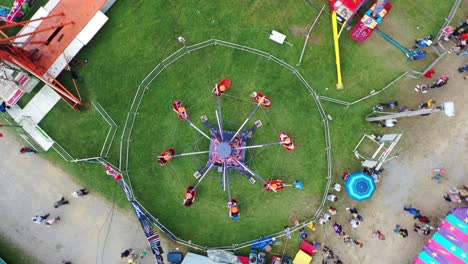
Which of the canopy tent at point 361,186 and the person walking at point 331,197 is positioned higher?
the canopy tent at point 361,186

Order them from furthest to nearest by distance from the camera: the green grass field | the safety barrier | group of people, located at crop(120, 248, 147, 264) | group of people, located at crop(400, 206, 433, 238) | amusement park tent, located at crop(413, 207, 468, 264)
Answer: the green grass field < group of people, located at crop(120, 248, 147, 264) < the safety barrier < group of people, located at crop(400, 206, 433, 238) < amusement park tent, located at crop(413, 207, 468, 264)

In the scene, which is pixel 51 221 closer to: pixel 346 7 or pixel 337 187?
pixel 337 187

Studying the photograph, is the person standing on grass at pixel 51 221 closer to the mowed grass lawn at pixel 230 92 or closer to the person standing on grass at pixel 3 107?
the mowed grass lawn at pixel 230 92

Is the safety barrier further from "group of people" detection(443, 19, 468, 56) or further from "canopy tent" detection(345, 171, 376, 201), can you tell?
"canopy tent" detection(345, 171, 376, 201)

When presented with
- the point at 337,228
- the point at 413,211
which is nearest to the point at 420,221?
the point at 413,211

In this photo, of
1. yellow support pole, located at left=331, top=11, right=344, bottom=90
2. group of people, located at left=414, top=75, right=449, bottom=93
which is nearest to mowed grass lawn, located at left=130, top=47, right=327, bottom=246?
yellow support pole, located at left=331, top=11, right=344, bottom=90

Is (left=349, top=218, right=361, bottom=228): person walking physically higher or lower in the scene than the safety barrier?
lower

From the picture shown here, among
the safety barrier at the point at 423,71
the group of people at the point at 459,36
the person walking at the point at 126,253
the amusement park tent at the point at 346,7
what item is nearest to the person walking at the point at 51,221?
the person walking at the point at 126,253
